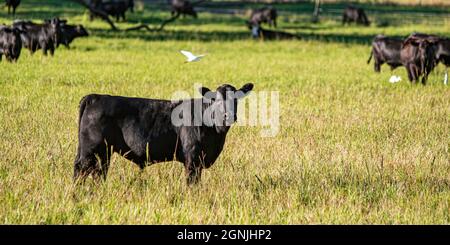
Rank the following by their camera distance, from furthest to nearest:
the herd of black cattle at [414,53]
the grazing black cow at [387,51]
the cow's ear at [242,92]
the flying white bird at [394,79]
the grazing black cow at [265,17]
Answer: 1. the grazing black cow at [265,17]
2. the grazing black cow at [387,51]
3. the flying white bird at [394,79]
4. the herd of black cattle at [414,53]
5. the cow's ear at [242,92]

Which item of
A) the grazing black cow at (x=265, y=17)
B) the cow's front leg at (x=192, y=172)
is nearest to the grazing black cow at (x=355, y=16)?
the grazing black cow at (x=265, y=17)

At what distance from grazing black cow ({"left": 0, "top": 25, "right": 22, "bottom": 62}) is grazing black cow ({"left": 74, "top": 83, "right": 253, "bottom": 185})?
1311 cm

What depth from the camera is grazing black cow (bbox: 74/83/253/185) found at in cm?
788

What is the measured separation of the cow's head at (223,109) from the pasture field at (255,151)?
2.00 feet

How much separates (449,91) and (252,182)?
9.99 metres

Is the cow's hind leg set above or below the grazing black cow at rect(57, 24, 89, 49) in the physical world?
above

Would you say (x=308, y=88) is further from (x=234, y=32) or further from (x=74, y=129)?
(x=234, y=32)

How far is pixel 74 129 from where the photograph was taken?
37.3 ft

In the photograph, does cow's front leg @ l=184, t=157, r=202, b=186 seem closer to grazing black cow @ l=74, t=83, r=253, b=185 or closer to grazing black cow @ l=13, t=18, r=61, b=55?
grazing black cow @ l=74, t=83, r=253, b=185

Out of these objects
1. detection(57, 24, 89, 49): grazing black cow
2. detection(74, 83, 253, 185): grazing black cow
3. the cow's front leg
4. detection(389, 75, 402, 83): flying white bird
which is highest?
detection(74, 83, 253, 185): grazing black cow

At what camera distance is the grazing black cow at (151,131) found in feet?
25.8

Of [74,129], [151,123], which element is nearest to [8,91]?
[74,129]

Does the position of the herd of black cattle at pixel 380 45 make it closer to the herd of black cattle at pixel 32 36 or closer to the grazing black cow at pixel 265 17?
the herd of black cattle at pixel 32 36

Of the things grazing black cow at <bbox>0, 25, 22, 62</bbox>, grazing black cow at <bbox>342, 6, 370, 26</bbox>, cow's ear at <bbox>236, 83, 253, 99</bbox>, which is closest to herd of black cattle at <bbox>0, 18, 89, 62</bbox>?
grazing black cow at <bbox>0, 25, 22, 62</bbox>
